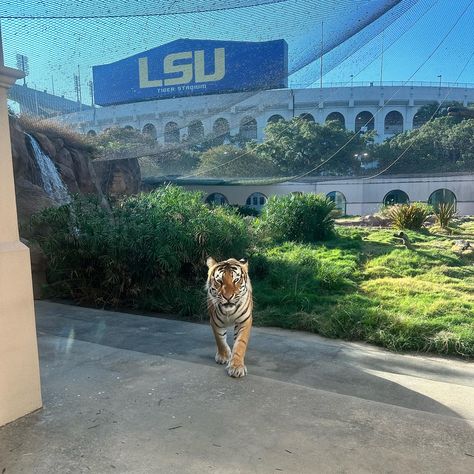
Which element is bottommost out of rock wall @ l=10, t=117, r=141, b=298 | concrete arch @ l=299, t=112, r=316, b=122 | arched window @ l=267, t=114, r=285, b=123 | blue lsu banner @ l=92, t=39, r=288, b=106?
rock wall @ l=10, t=117, r=141, b=298

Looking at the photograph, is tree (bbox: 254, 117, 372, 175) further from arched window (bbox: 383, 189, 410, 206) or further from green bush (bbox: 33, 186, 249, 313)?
green bush (bbox: 33, 186, 249, 313)

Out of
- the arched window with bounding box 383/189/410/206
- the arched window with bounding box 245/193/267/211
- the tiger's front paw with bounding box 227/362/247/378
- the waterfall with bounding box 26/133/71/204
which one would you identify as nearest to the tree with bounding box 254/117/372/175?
the arched window with bounding box 383/189/410/206

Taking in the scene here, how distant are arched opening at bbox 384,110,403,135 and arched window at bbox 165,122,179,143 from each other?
1306 inches

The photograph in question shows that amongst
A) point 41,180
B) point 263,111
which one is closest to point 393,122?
point 263,111

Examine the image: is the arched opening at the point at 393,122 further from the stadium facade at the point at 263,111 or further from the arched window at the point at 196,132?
the arched window at the point at 196,132

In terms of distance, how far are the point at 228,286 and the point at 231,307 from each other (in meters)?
0.19

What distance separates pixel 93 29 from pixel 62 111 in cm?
302

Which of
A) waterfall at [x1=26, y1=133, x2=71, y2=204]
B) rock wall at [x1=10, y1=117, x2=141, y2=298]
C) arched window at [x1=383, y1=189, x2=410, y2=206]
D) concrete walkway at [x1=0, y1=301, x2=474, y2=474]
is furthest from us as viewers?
arched window at [x1=383, y1=189, x2=410, y2=206]

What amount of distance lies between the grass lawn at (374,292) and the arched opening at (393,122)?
34319mm

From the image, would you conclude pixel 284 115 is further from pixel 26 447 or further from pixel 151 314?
pixel 26 447

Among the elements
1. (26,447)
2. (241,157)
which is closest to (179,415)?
(26,447)

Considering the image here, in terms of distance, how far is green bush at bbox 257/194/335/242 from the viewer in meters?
10.9

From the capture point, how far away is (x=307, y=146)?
2898 centimetres

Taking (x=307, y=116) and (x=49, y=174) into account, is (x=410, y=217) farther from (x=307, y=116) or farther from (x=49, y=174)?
(x=307, y=116)
